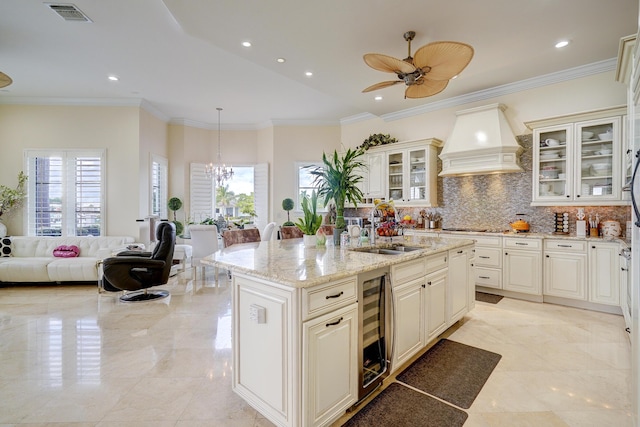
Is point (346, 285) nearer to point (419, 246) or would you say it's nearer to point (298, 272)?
point (298, 272)

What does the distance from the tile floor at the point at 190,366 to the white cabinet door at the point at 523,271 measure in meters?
0.23

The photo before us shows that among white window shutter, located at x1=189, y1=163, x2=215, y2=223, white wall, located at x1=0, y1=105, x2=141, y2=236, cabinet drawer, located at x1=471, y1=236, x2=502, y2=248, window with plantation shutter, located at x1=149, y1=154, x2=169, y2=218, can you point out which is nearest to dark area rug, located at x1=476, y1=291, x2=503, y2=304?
cabinet drawer, located at x1=471, y1=236, x2=502, y2=248

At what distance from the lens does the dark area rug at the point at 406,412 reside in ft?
6.07

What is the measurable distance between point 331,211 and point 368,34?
3.70m

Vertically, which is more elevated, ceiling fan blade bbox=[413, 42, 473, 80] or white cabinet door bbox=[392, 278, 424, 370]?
ceiling fan blade bbox=[413, 42, 473, 80]

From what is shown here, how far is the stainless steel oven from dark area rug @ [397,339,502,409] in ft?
1.03

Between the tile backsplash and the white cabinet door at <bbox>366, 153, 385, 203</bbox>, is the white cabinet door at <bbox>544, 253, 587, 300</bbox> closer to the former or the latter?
the tile backsplash

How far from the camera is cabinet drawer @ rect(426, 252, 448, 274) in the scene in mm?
2619

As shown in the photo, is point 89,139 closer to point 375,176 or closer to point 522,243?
point 375,176

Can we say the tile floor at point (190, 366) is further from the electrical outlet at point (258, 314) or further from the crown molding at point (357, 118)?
the crown molding at point (357, 118)

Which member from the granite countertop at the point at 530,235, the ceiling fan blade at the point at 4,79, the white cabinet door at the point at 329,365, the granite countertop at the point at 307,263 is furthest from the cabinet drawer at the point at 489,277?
the ceiling fan blade at the point at 4,79

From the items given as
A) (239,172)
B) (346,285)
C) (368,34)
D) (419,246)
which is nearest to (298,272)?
(346,285)

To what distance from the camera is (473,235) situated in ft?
14.9

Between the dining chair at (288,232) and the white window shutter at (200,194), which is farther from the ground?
the white window shutter at (200,194)
